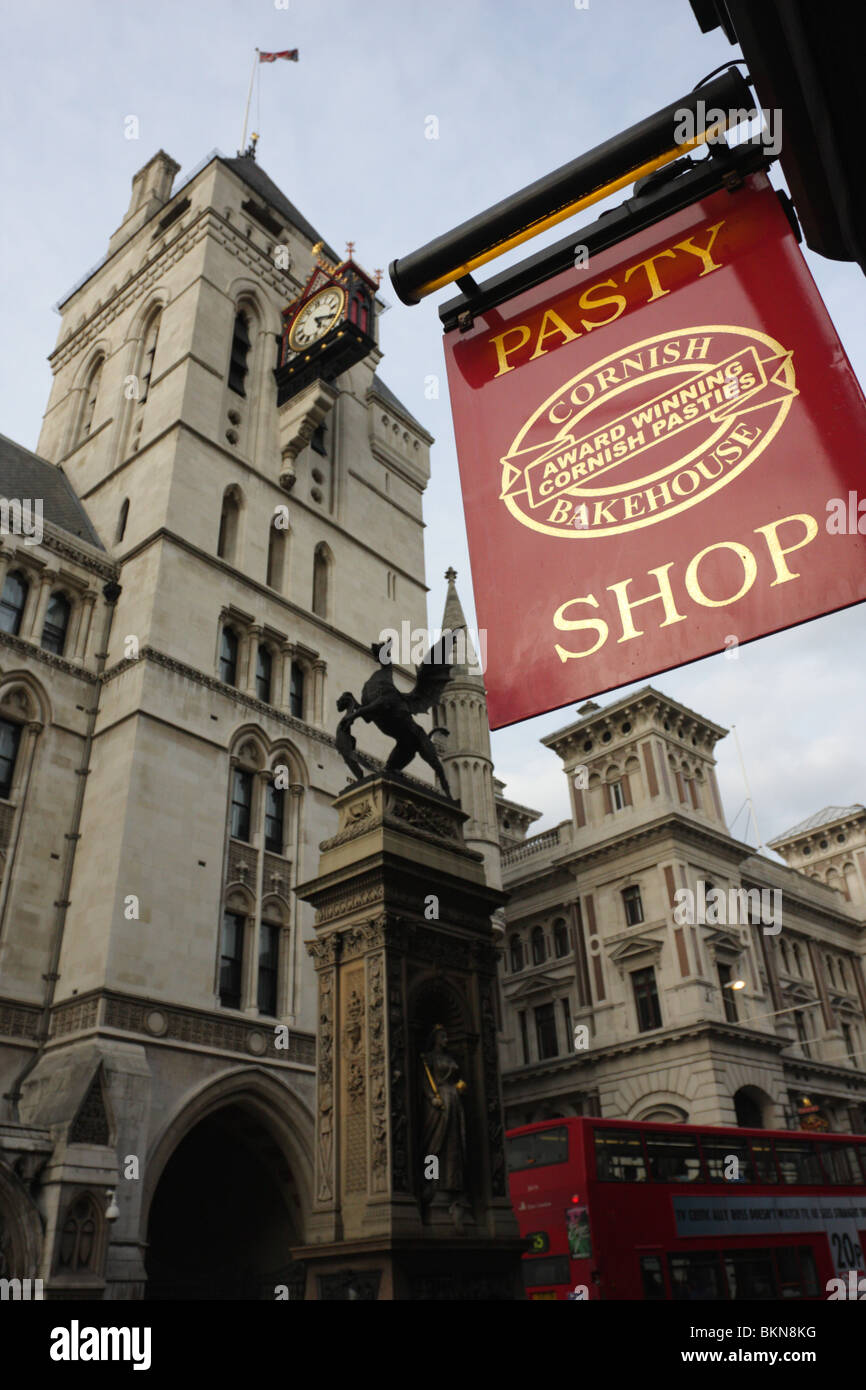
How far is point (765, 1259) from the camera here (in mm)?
19750

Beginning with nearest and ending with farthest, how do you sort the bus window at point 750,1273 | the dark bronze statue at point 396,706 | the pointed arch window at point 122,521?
the dark bronze statue at point 396,706, the bus window at point 750,1273, the pointed arch window at point 122,521

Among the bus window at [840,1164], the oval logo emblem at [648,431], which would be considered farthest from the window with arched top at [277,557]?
the oval logo emblem at [648,431]

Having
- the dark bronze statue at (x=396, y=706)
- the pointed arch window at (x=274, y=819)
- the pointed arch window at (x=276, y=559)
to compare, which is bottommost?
the dark bronze statue at (x=396, y=706)

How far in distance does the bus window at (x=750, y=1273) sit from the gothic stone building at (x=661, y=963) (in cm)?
1329

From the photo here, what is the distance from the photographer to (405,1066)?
405 inches

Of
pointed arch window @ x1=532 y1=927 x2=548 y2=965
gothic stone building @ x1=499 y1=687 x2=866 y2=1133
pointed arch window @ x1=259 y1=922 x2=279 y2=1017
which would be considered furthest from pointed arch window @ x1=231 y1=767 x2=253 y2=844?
pointed arch window @ x1=532 y1=927 x2=548 y2=965

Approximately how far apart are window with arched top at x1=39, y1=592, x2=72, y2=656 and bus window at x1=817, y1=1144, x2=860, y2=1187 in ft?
75.2

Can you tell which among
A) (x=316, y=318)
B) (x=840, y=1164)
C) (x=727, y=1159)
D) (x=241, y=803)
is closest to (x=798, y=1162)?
(x=840, y=1164)

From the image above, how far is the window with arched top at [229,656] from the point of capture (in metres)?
26.7

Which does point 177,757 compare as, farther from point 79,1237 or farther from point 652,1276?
point 652,1276

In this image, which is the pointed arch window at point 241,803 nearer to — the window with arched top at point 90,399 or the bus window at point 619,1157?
the bus window at point 619,1157

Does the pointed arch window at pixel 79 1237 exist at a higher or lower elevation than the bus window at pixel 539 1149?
lower
